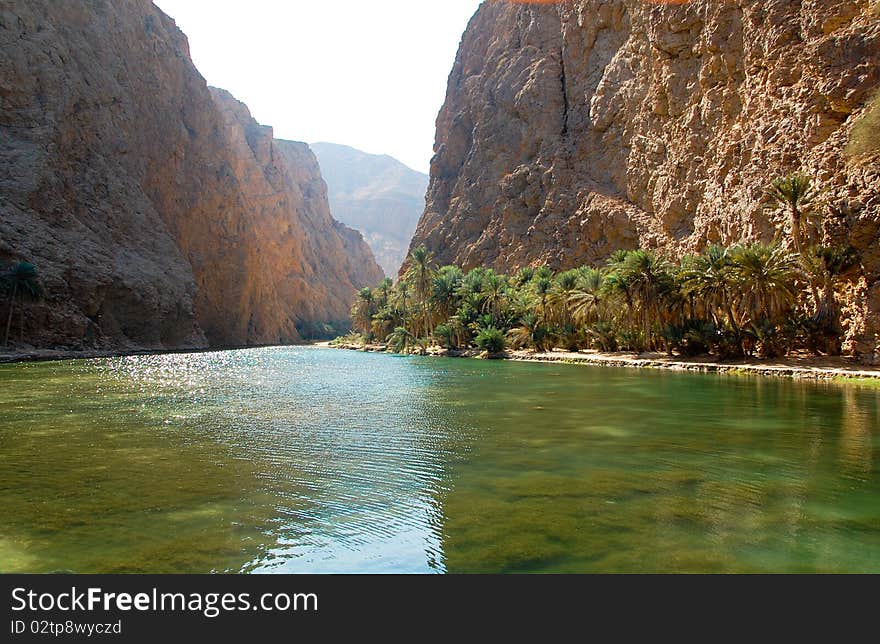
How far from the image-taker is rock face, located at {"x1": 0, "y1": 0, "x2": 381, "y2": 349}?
58344 millimetres

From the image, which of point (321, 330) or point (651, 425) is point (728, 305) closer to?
point (651, 425)

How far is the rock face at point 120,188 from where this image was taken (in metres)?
58.3

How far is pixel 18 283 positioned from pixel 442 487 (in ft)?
173

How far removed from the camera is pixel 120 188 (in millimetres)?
70000

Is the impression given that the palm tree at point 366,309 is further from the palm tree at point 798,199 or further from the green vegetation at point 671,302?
the palm tree at point 798,199

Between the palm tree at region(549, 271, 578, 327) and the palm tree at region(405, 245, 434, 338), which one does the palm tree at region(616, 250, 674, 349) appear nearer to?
the palm tree at region(549, 271, 578, 327)

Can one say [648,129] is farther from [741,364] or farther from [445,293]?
[741,364]

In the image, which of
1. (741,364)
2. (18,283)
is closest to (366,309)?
(18,283)

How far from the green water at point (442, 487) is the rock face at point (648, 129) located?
20495 millimetres

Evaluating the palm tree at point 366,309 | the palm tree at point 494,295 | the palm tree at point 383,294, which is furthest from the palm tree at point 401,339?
the palm tree at point 366,309

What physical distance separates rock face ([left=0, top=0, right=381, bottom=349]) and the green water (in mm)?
45493
